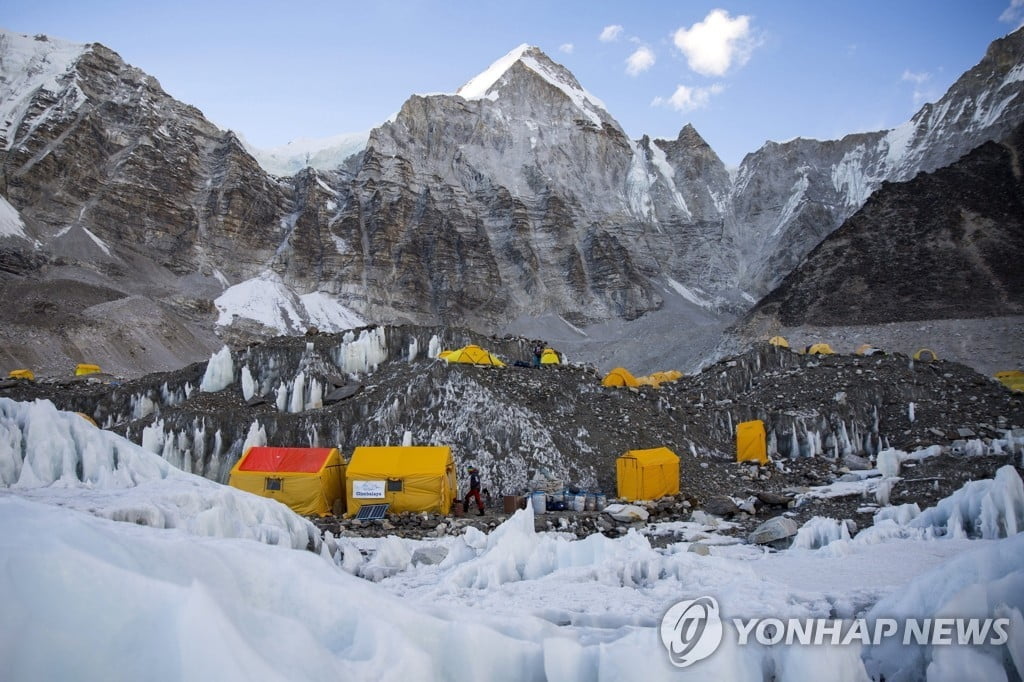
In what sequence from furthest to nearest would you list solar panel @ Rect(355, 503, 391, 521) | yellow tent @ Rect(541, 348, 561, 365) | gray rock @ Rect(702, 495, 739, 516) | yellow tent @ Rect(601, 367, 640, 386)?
yellow tent @ Rect(541, 348, 561, 365) → yellow tent @ Rect(601, 367, 640, 386) → gray rock @ Rect(702, 495, 739, 516) → solar panel @ Rect(355, 503, 391, 521)

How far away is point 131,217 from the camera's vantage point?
69.7m

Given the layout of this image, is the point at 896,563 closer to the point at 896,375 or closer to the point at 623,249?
the point at 896,375

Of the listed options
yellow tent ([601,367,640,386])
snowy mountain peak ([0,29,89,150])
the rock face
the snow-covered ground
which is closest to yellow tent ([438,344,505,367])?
yellow tent ([601,367,640,386])

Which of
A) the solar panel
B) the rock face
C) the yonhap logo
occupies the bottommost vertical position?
the solar panel

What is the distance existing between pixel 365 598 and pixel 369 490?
33.3 ft

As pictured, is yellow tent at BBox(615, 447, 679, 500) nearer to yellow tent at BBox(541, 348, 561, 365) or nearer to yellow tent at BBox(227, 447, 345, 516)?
yellow tent at BBox(227, 447, 345, 516)

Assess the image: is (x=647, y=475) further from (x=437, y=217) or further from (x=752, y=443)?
(x=437, y=217)

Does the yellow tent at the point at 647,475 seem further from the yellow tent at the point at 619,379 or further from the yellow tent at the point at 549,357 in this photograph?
the yellow tent at the point at 549,357

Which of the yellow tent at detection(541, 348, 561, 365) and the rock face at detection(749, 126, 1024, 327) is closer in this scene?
the yellow tent at detection(541, 348, 561, 365)

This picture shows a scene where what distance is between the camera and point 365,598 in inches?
179

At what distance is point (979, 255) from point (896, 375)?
39940mm

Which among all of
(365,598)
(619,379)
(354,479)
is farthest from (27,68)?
(365,598)

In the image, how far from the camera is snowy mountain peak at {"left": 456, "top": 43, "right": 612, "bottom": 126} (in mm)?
106062

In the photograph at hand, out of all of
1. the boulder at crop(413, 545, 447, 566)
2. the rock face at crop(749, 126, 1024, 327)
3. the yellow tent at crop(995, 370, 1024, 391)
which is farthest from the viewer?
the rock face at crop(749, 126, 1024, 327)
